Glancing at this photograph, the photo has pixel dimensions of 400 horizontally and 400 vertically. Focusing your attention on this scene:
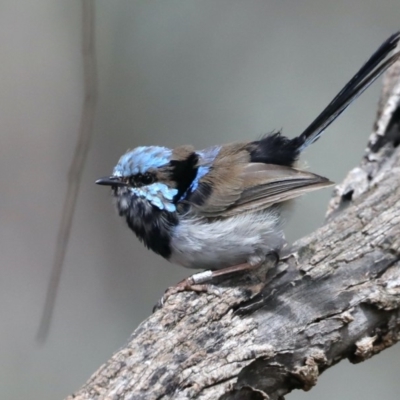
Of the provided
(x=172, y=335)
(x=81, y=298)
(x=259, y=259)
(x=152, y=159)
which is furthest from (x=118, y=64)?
(x=172, y=335)

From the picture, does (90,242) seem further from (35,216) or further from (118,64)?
(118,64)

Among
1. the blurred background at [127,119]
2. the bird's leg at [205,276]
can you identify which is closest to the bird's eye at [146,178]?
the bird's leg at [205,276]

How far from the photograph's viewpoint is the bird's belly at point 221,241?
3152mm

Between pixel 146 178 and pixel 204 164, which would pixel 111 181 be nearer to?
pixel 146 178

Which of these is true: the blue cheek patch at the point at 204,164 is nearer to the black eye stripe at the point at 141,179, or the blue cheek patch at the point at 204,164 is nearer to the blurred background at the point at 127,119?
the black eye stripe at the point at 141,179

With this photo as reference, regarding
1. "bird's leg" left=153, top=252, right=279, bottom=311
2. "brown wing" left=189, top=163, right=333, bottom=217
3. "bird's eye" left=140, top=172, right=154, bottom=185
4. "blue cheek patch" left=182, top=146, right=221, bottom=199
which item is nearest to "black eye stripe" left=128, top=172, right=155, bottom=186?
"bird's eye" left=140, top=172, right=154, bottom=185

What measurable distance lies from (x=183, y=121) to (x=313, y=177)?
318cm

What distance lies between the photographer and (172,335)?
270 cm

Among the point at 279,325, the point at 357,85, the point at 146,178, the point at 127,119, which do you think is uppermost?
the point at 127,119

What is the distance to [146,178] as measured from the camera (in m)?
3.29

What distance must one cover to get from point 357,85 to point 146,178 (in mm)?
1313

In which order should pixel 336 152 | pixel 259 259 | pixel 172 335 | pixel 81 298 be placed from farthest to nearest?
1. pixel 336 152
2. pixel 81 298
3. pixel 259 259
4. pixel 172 335

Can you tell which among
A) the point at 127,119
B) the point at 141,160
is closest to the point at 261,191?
the point at 141,160

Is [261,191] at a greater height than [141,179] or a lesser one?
lesser
